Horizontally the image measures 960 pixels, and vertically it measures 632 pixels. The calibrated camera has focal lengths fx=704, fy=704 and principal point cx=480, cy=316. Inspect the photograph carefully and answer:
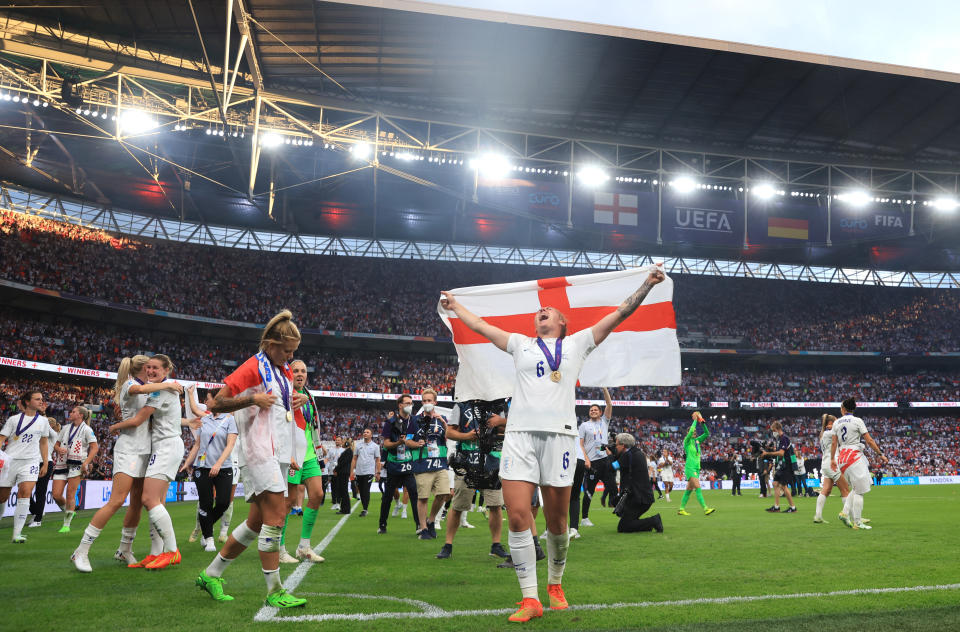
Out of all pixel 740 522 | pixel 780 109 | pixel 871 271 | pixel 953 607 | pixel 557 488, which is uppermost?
pixel 780 109

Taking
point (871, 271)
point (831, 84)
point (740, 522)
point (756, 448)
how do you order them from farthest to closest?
point (871, 271), point (831, 84), point (756, 448), point (740, 522)

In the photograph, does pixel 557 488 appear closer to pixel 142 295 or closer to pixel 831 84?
pixel 831 84

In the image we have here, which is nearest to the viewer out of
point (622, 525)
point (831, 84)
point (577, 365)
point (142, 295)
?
point (577, 365)

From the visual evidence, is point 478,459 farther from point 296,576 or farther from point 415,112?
point 415,112

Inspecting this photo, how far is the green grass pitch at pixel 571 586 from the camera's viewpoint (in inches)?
172

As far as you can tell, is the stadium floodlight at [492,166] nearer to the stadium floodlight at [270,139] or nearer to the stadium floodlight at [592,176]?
the stadium floodlight at [592,176]

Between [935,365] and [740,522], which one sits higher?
[935,365]

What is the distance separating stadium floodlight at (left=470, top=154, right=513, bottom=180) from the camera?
32094 mm

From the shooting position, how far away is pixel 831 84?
97.3 ft

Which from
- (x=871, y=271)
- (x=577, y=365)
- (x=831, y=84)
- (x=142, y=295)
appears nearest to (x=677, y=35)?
(x=831, y=84)

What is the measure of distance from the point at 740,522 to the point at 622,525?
→ 10.1ft

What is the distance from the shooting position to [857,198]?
3716cm

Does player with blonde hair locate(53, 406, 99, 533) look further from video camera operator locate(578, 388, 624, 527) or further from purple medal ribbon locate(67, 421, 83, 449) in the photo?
video camera operator locate(578, 388, 624, 527)

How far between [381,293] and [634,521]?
38.1 metres
